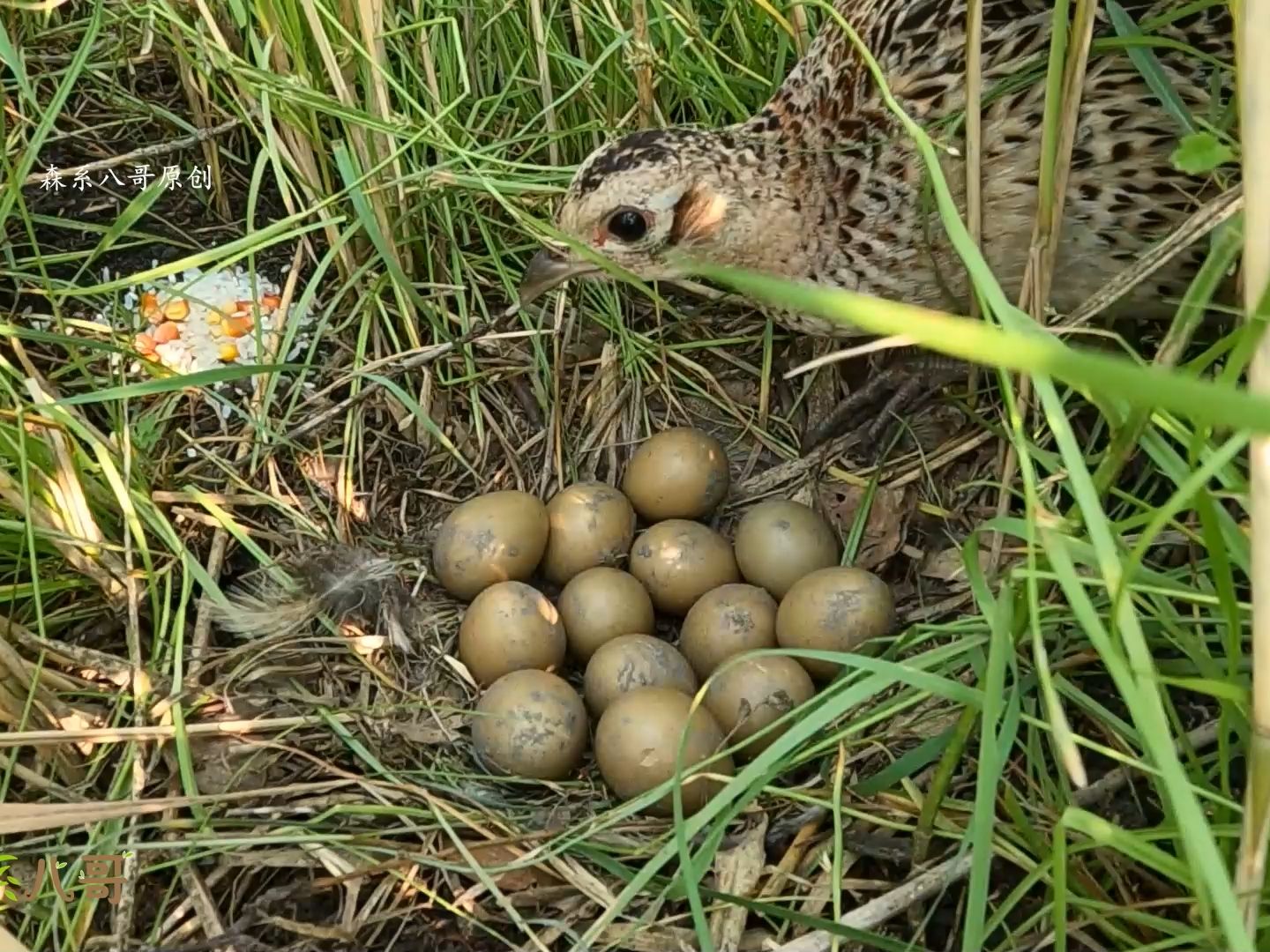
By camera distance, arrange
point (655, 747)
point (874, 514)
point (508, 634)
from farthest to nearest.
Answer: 1. point (874, 514)
2. point (508, 634)
3. point (655, 747)

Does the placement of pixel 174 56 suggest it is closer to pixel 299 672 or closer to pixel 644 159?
pixel 644 159

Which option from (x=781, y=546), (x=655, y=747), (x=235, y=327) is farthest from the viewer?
(x=235, y=327)

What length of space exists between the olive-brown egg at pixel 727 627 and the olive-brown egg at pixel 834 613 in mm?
46

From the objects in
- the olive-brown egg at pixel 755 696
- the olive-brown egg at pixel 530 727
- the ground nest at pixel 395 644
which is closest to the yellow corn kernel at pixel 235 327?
the ground nest at pixel 395 644

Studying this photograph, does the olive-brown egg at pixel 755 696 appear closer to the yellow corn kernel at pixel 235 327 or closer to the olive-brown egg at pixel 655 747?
the olive-brown egg at pixel 655 747

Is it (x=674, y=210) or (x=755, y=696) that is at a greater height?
(x=674, y=210)

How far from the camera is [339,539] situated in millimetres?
2170

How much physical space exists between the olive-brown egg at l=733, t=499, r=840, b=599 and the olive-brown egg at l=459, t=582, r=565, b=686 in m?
0.37

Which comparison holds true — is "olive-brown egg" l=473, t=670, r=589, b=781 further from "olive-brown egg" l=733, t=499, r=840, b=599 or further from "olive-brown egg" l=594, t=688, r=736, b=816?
"olive-brown egg" l=733, t=499, r=840, b=599

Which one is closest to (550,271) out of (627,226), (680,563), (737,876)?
(627,226)

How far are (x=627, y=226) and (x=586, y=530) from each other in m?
0.55

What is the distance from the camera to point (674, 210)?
2049mm

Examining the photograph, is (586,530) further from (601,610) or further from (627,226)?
(627,226)

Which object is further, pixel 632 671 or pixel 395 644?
pixel 395 644
